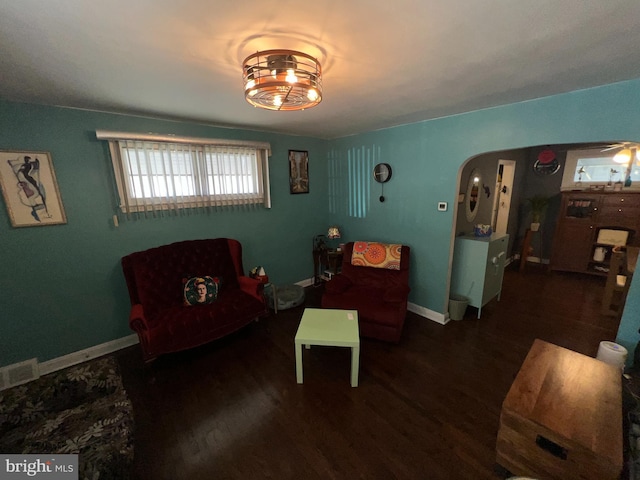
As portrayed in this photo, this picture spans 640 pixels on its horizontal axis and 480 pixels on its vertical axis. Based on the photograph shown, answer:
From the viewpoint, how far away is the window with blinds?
240cm

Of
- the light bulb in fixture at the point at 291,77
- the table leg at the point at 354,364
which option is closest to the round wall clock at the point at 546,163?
the table leg at the point at 354,364

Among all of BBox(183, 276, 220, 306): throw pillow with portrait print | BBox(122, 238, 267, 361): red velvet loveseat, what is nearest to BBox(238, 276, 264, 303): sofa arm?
BBox(122, 238, 267, 361): red velvet loveseat

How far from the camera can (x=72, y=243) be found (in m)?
2.25

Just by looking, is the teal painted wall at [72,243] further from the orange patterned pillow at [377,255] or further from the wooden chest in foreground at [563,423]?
the wooden chest in foreground at [563,423]

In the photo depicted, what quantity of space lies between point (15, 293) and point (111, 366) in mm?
1247

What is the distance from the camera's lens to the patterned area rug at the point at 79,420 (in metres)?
1.18

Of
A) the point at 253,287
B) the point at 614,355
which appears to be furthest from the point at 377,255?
the point at 614,355

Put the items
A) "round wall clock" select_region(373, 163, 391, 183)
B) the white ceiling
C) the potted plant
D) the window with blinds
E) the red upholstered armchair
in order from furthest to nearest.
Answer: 1. the potted plant
2. "round wall clock" select_region(373, 163, 391, 183)
3. the red upholstered armchair
4. the window with blinds
5. the white ceiling

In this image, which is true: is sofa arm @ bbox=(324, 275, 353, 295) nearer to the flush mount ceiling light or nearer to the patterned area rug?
the patterned area rug

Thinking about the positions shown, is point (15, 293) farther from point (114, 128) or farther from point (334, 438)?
point (334, 438)

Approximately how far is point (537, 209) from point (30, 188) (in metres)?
6.93

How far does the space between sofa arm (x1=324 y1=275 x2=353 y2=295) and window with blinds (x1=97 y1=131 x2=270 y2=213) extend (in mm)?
1368

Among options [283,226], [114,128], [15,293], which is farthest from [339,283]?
[15,293]

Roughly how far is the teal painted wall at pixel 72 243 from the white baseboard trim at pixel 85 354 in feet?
0.16
